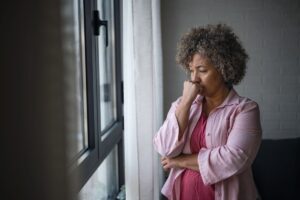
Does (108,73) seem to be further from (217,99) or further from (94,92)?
(217,99)

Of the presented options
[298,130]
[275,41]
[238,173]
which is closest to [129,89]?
[238,173]

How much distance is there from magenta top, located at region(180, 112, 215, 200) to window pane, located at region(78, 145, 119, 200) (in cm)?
43

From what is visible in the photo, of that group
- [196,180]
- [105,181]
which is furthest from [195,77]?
[105,181]

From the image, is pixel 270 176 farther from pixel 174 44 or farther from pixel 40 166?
pixel 40 166

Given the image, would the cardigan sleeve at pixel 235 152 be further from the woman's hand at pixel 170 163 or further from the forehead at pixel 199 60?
the forehead at pixel 199 60

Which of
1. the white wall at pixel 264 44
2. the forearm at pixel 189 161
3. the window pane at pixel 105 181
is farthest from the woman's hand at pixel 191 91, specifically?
the white wall at pixel 264 44

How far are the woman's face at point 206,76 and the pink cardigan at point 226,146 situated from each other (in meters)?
0.06

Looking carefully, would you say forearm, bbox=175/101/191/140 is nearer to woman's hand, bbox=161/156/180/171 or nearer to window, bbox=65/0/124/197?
woman's hand, bbox=161/156/180/171

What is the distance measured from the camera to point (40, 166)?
391 mm

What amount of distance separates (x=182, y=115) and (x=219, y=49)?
0.30 m

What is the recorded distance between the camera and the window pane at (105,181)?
168 centimetres

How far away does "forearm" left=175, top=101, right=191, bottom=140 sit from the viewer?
139 cm

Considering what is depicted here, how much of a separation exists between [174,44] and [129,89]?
5.16ft

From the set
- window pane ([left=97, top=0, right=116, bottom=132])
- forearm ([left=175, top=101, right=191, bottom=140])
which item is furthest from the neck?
window pane ([left=97, top=0, right=116, bottom=132])
